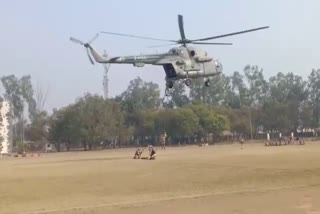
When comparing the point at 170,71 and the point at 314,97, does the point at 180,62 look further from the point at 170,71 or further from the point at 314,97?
the point at 314,97

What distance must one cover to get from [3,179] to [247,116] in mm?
102332

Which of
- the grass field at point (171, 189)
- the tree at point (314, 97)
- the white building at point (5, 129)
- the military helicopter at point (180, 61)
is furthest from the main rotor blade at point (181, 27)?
the tree at point (314, 97)

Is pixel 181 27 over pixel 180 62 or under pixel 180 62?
over

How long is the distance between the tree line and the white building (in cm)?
658

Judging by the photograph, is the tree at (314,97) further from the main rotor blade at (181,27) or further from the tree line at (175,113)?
the main rotor blade at (181,27)

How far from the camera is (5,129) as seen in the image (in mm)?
114438

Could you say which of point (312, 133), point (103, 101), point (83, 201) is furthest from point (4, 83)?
point (83, 201)

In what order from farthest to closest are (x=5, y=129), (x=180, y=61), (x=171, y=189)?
(x=5, y=129) < (x=180, y=61) < (x=171, y=189)

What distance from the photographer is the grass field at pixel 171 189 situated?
22.4 meters

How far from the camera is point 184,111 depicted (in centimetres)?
11325

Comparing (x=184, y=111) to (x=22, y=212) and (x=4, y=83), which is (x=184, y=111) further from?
(x=22, y=212)

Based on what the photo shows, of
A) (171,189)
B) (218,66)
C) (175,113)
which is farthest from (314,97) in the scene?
(171,189)

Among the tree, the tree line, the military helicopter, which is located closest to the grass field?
the military helicopter

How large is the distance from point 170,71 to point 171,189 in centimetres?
2392
